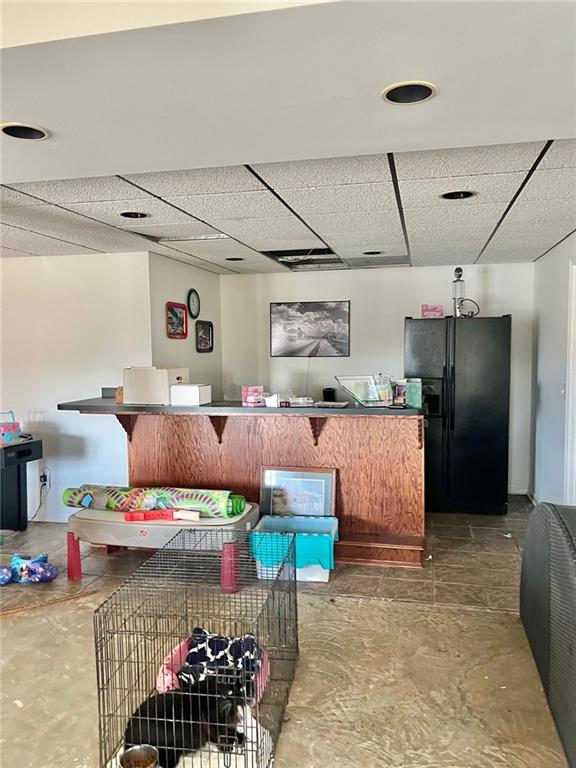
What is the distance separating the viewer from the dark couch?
1.87 metres

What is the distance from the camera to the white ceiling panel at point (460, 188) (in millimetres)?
2545

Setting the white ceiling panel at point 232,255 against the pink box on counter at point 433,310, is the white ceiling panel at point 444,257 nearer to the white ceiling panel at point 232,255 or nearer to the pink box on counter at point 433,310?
the pink box on counter at point 433,310

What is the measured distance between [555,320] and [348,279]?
204 centimetres

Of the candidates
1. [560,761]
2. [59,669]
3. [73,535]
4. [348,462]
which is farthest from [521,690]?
[73,535]

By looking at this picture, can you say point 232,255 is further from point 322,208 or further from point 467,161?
point 467,161

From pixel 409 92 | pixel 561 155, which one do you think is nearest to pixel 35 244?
pixel 409 92

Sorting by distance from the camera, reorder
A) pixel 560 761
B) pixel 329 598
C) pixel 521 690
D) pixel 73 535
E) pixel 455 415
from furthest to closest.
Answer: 1. pixel 455 415
2. pixel 73 535
3. pixel 329 598
4. pixel 521 690
5. pixel 560 761

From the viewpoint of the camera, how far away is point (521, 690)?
7.75ft

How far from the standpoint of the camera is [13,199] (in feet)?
9.23

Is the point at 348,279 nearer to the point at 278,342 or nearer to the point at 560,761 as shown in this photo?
the point at 278,342

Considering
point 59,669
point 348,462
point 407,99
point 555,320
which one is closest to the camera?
point 407,99

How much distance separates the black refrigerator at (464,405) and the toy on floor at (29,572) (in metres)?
3.09

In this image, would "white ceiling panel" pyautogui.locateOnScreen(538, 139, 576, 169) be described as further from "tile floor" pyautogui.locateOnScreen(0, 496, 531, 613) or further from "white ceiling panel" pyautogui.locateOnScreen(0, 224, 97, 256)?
"white ceiling panel" pyautogui.locateOnScreen(0, 224, 97, 256)

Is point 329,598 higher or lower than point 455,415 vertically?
lower
